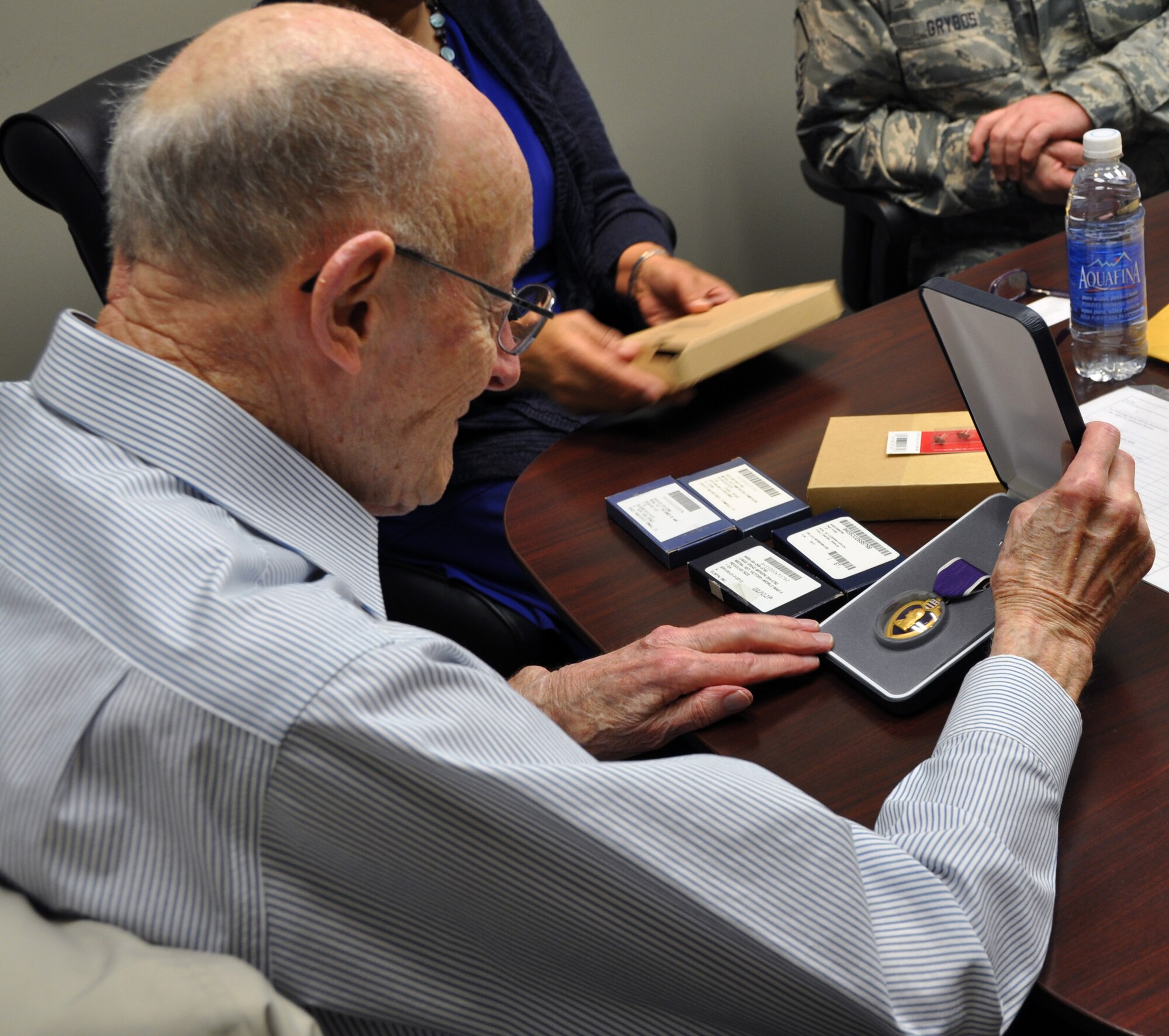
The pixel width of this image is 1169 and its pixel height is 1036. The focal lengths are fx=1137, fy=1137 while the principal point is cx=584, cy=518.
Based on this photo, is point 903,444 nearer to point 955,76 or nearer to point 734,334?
point 734,334

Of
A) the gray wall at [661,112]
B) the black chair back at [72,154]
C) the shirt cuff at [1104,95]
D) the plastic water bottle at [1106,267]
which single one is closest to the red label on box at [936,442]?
the plastic water bottle at [1106,267]

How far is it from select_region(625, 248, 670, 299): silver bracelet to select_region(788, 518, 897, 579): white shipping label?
723mm

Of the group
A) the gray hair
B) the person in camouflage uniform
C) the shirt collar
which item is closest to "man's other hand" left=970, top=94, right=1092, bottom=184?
the person in camouflage uniform

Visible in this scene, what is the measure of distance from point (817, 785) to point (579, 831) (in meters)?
0.24

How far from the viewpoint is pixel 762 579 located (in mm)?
974

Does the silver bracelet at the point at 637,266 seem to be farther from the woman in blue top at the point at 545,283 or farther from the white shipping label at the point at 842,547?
the white shipping label at the point at 842,547

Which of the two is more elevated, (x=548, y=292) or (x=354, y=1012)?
(x=548, y=292)

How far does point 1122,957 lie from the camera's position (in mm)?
634

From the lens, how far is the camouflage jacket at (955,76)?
1857mm

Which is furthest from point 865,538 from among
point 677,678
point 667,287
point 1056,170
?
point 1056,170

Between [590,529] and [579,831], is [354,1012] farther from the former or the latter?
[590,529]

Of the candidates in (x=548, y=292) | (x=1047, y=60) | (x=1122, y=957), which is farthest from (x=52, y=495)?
(x=1047, y=60)

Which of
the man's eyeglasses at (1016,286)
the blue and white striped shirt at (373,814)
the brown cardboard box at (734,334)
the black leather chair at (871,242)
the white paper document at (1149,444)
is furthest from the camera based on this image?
the black leather chair at (871,242)

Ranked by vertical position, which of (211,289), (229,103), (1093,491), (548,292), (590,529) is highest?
(229,103)
